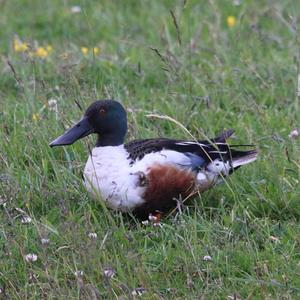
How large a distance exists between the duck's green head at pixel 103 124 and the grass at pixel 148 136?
0.19 meters

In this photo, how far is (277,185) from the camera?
15.1ft

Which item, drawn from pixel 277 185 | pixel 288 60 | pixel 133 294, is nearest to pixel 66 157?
pixel 277 185

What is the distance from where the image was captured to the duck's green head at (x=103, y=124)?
15.1 ft

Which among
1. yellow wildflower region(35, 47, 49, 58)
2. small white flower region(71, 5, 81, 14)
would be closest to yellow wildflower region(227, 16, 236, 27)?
small white flower region(71, 5, 81, 14)

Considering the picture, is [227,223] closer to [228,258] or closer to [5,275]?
[228,258]

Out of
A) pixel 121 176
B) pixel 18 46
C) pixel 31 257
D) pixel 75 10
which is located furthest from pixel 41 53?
pixel 31 257

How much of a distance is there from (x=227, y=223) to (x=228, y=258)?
1.09ft

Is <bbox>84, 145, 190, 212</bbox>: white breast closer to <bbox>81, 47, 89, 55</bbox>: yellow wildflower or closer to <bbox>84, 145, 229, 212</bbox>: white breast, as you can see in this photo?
<bbox>84, 145, 229, 212</bbox>: white breast

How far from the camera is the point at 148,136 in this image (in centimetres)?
521

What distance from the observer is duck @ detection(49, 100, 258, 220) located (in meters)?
4.39

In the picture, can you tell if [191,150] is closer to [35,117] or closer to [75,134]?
[75,134]

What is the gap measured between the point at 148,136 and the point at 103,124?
63 centimetres

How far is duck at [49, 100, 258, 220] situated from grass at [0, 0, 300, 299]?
98 millimetres

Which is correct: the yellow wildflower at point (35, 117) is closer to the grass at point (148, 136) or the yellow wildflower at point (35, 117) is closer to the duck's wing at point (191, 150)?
the grass at point (148, 136)
